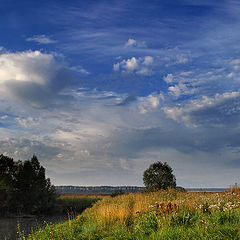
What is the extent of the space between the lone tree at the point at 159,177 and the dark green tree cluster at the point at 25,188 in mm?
8605

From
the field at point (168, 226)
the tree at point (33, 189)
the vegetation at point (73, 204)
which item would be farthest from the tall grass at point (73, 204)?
the field at point (168, 226)

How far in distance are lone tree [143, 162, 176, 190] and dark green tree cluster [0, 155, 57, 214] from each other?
861 centimetres

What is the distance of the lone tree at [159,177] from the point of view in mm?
25719

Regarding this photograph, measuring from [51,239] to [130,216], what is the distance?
3.77 metres

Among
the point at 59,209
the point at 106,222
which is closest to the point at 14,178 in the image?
the point at 59,209

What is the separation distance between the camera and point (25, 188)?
81.1 ft

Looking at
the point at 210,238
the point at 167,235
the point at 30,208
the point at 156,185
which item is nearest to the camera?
the point at 210,238

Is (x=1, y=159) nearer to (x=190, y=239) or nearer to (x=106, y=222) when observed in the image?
(x=106, y=222)

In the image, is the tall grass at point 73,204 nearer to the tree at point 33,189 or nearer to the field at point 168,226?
the tree at point 33,189

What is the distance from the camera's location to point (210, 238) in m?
7.09

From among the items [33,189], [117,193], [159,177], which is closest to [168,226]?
[159,177]

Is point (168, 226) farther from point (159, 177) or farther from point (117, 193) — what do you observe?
point (117, 193)

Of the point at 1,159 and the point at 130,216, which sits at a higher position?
the point at 1,159

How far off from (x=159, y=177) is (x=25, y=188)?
11.9 m
